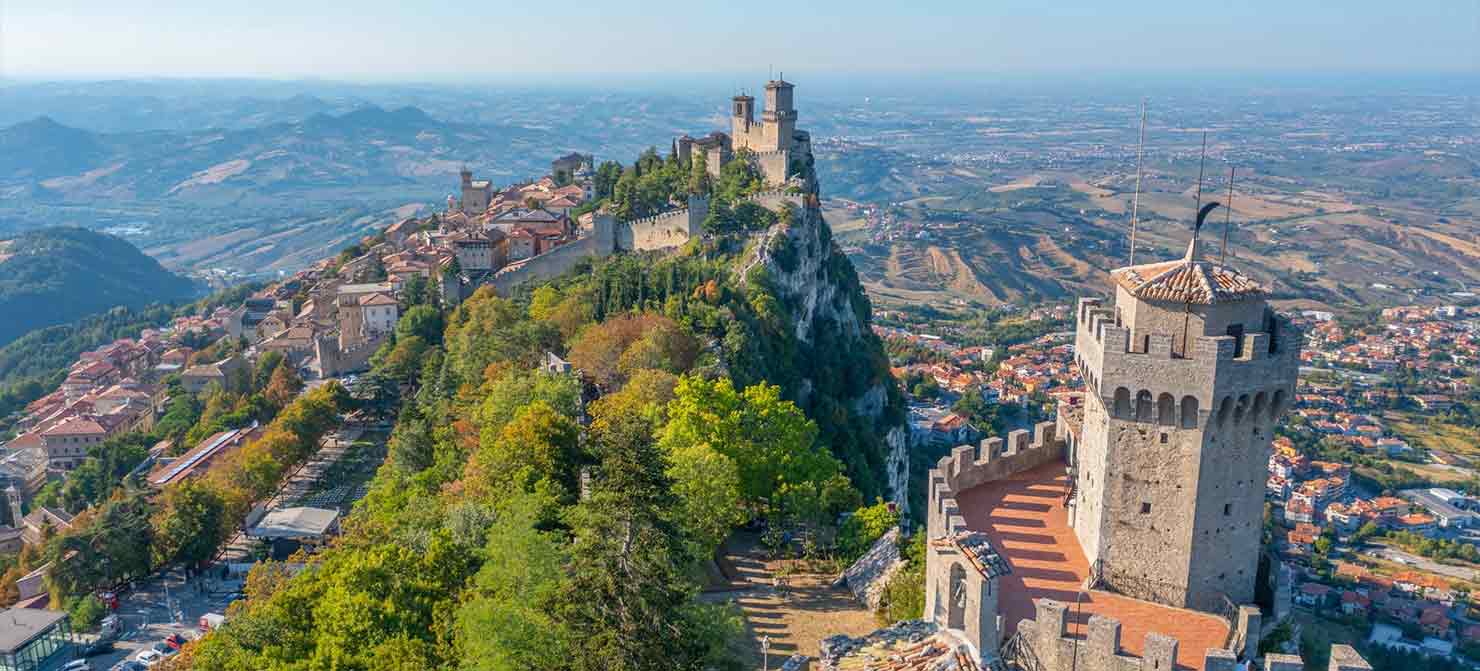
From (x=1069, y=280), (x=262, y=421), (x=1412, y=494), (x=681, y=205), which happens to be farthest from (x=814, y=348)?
(x=1069, y=280)

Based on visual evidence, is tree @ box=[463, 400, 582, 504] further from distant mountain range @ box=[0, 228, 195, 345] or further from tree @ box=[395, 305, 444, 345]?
distant mountain range @ box=[0, 228, 195, 345]

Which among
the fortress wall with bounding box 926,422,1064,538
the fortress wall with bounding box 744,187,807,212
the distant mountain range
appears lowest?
the distant mountain range

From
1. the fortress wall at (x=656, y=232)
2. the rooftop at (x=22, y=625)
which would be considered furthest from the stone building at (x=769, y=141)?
the rooftop at (x=22, y=625)

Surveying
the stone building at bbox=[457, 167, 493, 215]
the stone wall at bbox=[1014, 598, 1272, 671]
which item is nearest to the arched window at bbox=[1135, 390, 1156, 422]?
the stone wall at bbox=[1014, 598, 1272, 671]

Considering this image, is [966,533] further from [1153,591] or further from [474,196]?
[474,196]

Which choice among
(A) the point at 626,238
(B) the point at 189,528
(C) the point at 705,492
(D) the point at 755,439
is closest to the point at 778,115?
(A) the point at 626,238

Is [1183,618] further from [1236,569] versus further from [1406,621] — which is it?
[1406,621]
